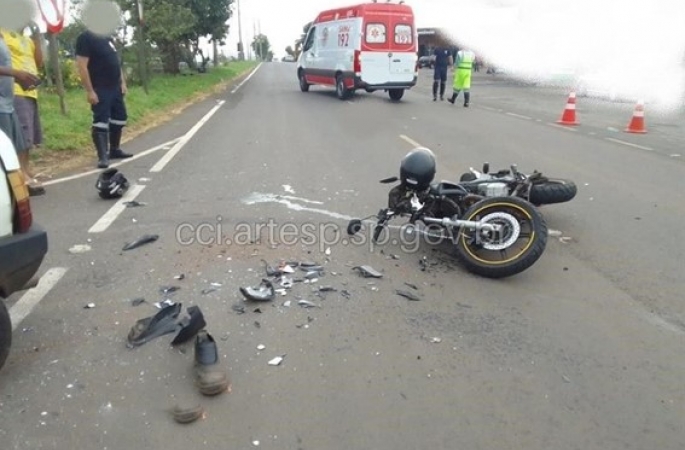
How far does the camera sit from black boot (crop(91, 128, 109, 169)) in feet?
23.6

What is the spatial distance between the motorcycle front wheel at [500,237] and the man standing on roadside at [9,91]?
3978 millimetres

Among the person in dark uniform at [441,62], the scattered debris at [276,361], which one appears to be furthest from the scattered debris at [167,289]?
the person in dark uniform at [441,62]

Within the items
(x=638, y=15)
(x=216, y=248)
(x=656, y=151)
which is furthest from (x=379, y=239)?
(x=638, y=15)

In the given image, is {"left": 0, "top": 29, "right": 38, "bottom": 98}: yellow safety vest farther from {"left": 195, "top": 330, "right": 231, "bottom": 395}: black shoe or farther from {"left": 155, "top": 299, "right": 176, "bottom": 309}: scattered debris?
{"left": 195, "top": 330, "right": 231, "bottom": 395}: black shoe

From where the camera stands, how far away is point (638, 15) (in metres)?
27.2

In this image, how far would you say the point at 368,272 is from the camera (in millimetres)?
4051

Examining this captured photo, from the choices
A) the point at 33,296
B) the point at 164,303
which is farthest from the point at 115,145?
the point at 164,303

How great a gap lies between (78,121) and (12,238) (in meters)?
7.96

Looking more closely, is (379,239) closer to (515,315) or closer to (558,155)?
(515,315)

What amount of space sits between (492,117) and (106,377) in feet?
43.1

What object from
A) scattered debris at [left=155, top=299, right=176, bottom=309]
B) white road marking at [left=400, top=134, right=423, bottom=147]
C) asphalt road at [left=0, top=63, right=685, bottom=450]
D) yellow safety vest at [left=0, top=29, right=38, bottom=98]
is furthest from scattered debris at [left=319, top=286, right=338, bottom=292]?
white road marking at [left=400, top=134, right=423, bottom=147]

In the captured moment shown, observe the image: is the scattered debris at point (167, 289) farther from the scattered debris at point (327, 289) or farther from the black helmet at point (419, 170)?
the black helmet at point (419, 170)

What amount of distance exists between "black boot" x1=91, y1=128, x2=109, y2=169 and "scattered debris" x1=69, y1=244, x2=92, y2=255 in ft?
10.3

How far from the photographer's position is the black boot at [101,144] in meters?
7.19
